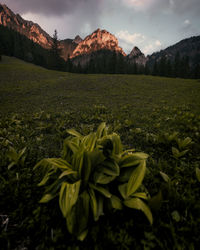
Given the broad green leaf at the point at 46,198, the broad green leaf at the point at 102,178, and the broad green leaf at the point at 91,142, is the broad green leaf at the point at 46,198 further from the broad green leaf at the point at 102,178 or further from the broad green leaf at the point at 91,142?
the broad green leaf at the point at 91,142

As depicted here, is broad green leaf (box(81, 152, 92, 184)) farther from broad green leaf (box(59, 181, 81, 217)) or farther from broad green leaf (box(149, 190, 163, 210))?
broad green leaf (box(149, 190, 163, 210))

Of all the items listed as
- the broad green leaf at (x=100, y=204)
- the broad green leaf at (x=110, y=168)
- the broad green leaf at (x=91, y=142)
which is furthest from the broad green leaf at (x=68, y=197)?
the broad green leaf at (x=91, y=142)

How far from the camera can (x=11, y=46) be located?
72.8 metres

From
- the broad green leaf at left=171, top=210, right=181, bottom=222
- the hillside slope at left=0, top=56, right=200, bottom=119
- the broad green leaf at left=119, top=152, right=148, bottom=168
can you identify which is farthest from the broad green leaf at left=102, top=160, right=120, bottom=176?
the hillside slope at left=0, top=56, right=200, bottom=119

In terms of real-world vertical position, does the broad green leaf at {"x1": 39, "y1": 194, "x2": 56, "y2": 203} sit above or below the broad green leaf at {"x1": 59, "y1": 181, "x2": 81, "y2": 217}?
below

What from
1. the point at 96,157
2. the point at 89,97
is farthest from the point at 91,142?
the point at 89,97

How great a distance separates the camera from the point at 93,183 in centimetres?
176

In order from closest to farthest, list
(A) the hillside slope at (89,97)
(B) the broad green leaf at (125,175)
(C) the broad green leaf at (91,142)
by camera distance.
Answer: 1. (B) the broad green leaf at (125,175)
2. (C) the broad green leaf at (91,142)
3. (A) the hillside slope at (89,97)

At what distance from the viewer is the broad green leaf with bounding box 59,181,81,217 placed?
4.49ft

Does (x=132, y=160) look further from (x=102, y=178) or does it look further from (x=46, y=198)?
(x=46, y=198)

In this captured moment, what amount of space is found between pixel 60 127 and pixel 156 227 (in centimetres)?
421

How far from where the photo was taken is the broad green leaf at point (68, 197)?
137 centimetres

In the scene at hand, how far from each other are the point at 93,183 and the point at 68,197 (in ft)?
1.41

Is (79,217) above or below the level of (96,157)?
below
